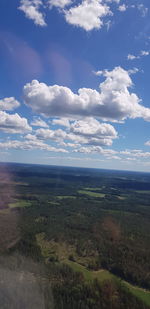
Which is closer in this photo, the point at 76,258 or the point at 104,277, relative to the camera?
the point at 104,277

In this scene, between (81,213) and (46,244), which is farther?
(81,213)

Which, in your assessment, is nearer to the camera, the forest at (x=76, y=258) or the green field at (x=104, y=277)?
the forest at (x=76, y=258)

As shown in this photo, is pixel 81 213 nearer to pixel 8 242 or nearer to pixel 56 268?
pixel 8 242

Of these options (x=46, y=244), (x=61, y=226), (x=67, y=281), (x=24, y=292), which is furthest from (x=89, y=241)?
(x=24, y=292)

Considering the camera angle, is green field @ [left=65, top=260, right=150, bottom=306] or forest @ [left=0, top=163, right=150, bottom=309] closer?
forest @ [left=0, top=163, right=150, bottom=309]

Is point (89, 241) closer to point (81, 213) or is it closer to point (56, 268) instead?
point (56, 268)

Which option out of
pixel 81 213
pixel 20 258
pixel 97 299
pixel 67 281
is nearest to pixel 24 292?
pixel 67 281

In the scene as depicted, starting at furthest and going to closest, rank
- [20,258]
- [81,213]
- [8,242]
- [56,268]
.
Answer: [81,213]
[8,242]
[20,258]
[56,268]

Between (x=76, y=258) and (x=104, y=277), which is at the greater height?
(x=104, y=277)

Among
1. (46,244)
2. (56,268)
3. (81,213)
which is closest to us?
(56,268)
